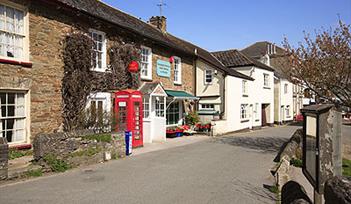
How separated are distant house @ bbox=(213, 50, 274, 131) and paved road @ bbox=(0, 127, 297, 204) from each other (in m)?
12.8

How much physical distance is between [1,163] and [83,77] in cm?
578

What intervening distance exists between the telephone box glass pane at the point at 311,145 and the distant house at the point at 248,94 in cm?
1889

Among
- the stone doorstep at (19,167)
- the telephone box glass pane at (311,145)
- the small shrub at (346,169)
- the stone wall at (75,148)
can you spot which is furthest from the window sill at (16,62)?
the small shrub at (346,169)

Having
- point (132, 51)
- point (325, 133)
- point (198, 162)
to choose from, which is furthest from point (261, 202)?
point (132, 51)

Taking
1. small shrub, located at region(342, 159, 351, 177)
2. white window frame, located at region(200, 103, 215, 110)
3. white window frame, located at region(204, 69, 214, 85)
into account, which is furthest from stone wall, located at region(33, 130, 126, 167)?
white window frame, located at region(204, 69, 214, 85)

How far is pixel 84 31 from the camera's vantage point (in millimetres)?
13484

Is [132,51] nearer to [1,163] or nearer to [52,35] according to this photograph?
[52,35]

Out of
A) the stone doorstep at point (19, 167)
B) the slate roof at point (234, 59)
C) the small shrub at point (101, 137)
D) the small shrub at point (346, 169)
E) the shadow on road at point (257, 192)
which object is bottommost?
the shadow on road at point (257, 192)

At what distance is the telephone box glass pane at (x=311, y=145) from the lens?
13.7 ft

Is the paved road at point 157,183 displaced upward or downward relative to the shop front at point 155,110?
downward

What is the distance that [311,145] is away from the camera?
441cm

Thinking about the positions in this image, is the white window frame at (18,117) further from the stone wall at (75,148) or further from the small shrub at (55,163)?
the small shrub at (55,163)

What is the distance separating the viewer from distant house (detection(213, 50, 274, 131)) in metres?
24.5

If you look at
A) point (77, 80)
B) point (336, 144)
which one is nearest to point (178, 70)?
point (77, 80)
